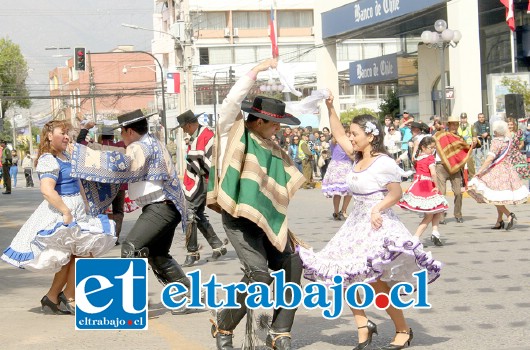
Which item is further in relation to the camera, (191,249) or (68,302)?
(191,249)

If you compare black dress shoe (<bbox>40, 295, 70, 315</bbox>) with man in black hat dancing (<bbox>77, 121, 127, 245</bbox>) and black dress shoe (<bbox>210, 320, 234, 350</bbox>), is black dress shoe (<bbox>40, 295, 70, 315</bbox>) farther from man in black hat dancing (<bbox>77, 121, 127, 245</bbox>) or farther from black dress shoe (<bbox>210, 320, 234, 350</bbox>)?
black dress shoe (<bbox>210, 320, 234, 350</bbox>)

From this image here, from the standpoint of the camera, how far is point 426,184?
1409 cm

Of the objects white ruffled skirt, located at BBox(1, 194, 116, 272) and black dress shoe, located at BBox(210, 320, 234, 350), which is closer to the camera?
black dress shoe, located at BBox(210, 320, 234, 350)

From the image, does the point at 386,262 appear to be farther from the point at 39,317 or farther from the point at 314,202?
the point at 314,202

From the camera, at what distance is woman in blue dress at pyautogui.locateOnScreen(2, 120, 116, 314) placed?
9.09 m

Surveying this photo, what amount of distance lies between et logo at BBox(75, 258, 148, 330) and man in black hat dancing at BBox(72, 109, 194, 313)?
9.6 inches

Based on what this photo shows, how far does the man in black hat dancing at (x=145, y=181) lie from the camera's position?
8852mm

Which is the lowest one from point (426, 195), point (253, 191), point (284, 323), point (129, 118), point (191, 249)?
point (191, 249)

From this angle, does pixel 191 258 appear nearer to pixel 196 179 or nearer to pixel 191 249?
pixel 191 249

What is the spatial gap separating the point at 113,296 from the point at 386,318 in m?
2.24

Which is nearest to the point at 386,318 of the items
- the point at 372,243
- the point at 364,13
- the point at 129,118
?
the point at 372,243

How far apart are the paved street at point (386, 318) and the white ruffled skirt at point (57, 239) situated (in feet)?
1.72

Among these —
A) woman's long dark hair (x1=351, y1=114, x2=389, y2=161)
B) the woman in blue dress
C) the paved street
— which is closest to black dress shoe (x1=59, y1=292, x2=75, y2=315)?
the woman in blue dress

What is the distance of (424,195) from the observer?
13938 millimetres
